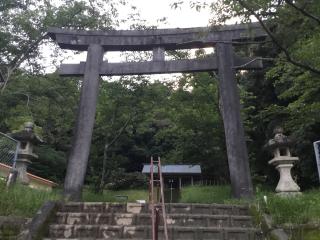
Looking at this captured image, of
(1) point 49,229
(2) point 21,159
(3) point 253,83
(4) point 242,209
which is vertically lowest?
(1) point 49,229

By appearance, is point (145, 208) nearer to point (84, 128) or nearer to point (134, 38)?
point (84, 128)

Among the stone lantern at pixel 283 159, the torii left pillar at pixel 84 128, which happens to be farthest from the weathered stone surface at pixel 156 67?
the stone lantern at pixel 283 159

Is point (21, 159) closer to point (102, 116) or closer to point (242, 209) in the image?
point (102, 116)

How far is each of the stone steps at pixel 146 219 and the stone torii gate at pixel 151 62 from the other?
3.02 meters

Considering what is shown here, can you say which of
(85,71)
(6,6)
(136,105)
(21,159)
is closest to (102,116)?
(136,105)

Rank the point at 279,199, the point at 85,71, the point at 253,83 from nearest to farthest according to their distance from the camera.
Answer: the point at 279,199
the point at 85,71
the point at 253,83

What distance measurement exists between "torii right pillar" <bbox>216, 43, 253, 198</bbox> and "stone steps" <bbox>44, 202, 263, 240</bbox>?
201 cm

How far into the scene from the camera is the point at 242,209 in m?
7.14

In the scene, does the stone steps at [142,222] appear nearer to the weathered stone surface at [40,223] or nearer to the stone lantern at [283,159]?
the weathered stone surface at [40,223]

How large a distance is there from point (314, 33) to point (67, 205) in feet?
18.9

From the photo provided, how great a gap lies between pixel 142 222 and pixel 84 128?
13.4 feet

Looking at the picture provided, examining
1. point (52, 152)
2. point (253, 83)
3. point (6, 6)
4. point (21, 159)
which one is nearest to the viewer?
point (21, 159)

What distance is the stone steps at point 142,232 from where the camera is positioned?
20.1ft

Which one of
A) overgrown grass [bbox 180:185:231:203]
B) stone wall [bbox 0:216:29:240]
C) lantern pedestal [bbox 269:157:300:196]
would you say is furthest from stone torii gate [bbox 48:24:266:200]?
stone wall [bbox 0:216:29:240]
